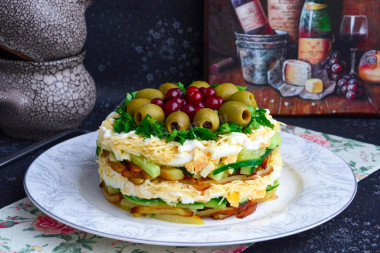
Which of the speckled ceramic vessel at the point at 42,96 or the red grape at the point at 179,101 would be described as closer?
the red grape at the point at 179,101

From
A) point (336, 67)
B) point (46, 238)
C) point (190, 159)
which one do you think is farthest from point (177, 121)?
point (336, 67)

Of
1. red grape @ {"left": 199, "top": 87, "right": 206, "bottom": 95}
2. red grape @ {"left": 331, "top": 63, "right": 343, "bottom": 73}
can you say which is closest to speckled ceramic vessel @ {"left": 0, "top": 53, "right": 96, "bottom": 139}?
red grape @ {"left": 199, "top": 87, "right": 206, "bottom": 95}

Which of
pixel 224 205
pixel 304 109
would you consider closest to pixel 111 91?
pixel 304 109

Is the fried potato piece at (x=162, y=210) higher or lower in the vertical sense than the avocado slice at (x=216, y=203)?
lower

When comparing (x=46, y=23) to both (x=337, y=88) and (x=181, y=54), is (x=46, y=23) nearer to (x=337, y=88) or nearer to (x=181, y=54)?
(x=181, y=54)

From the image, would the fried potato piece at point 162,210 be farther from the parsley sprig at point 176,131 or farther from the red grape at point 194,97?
the red grape at point 194,97

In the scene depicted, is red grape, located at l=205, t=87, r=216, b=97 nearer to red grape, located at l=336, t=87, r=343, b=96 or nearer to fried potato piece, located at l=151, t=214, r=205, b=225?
fried potato piece, located at l=151, t=214, r=205, b=225

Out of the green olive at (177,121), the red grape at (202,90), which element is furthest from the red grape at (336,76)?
the green olive at (177,121)
